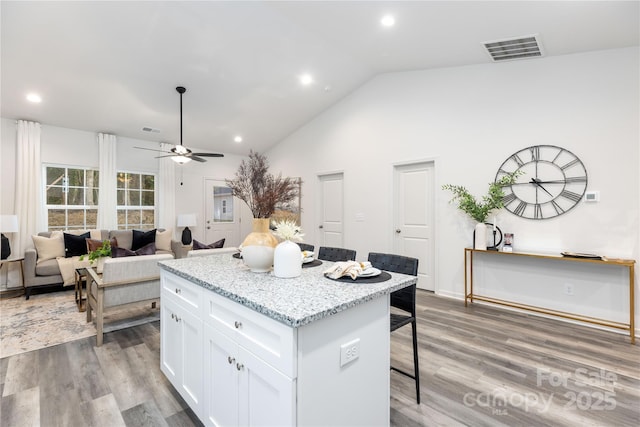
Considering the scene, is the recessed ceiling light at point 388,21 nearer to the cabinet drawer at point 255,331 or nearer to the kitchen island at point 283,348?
the kitchen island at point 283,348

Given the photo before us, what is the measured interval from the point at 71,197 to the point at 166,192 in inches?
60.5

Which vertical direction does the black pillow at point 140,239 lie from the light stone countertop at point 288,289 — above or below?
below

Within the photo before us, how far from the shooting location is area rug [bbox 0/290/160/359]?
2840 mm

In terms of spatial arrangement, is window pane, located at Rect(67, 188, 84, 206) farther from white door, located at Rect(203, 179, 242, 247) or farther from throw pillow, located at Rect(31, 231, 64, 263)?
white door, located at Rect(203, 179, 242, 247)

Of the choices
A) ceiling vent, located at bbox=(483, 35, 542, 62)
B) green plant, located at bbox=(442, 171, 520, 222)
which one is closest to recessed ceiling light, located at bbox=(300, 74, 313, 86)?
ceiling vent, located at bbox=(483, 35, 542, 62)

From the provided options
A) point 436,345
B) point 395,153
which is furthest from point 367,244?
point 436,345

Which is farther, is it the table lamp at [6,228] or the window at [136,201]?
the window at [136,201]

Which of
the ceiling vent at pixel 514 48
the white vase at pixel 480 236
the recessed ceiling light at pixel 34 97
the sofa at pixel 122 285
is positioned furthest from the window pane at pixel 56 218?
the ceiling vent at pixel 514 48

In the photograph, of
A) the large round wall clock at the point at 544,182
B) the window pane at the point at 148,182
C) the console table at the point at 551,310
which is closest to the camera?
the console table at the point at 551,310

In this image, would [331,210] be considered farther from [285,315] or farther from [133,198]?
[285,315]

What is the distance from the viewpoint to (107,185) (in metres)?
5.51

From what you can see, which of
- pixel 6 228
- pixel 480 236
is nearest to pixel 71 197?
pixel 6 228

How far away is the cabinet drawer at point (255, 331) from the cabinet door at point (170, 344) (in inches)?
20.7

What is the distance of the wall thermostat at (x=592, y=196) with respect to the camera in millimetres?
3256
